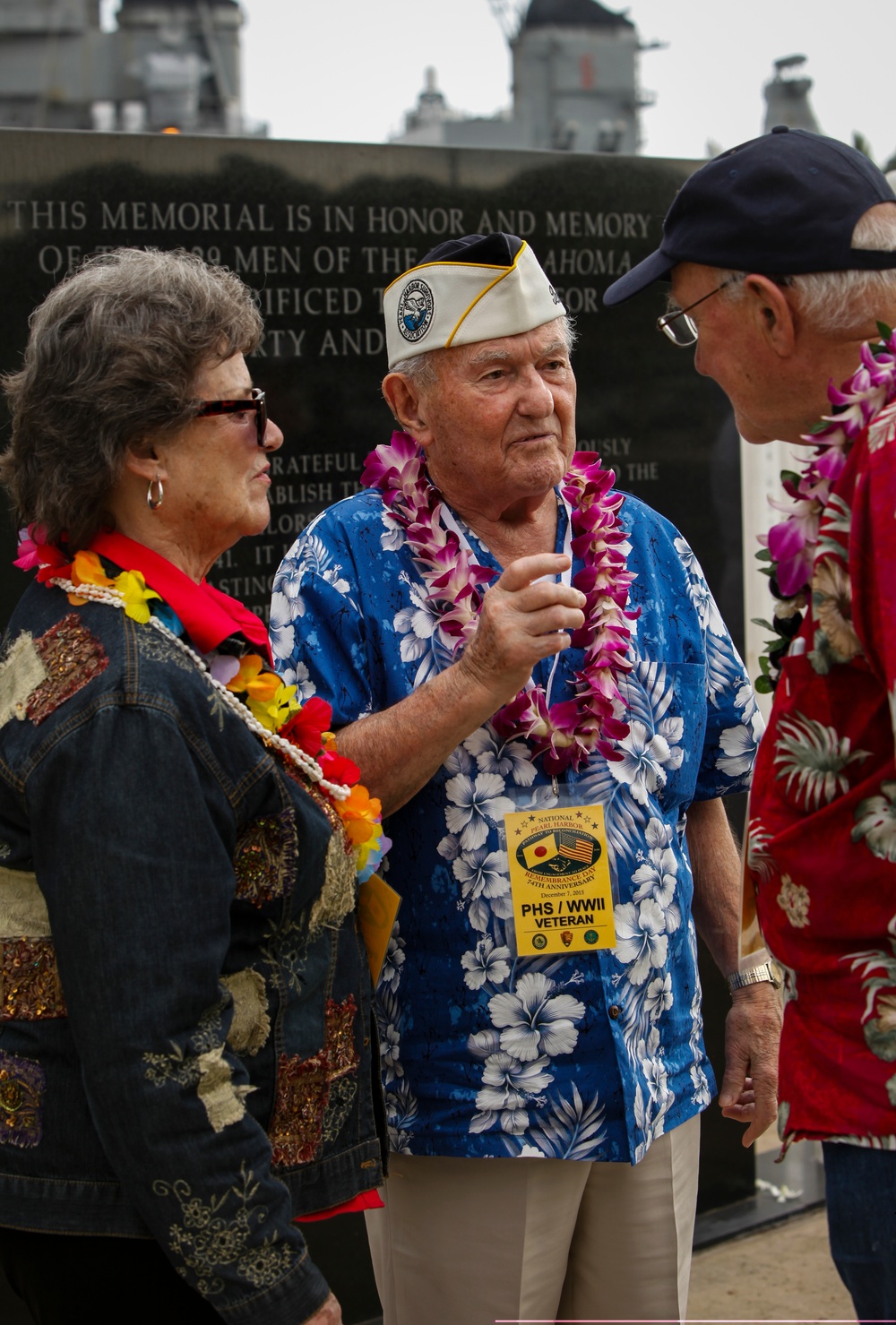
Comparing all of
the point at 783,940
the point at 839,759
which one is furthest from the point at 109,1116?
the point at 839,759

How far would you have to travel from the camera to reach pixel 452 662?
90.2 inches

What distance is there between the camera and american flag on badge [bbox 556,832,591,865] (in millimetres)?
2199

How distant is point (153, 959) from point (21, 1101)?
30 centimetres

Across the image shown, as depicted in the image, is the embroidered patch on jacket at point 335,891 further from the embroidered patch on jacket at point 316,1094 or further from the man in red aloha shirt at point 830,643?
the man in red aloha shirt at point 830,643

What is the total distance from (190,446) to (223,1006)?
2.44 feet

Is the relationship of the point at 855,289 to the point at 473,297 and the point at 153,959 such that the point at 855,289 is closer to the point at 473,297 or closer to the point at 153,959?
the point at 473,297

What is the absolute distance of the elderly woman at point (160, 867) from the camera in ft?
5.13

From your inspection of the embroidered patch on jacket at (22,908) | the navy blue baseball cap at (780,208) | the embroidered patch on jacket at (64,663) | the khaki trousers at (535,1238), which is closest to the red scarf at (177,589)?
the embroidered patch on jacket at (64,663)

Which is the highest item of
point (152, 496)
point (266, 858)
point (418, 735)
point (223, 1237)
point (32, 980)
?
point (152, 496)

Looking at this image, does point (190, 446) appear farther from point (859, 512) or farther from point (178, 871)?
point (859, 512)

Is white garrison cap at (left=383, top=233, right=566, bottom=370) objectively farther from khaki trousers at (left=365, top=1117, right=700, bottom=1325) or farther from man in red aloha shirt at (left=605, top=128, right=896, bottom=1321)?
khaki trousers at (left=365, top=1117, right=700, bottom=1325)

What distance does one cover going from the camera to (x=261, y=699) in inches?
73.2

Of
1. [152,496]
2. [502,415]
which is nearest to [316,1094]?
[152,496]

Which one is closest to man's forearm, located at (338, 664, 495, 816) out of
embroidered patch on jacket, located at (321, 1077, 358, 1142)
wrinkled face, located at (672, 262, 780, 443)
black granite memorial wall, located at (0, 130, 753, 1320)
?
embroidered patch on jacket, located at (321, 1077, 358, 1142)
